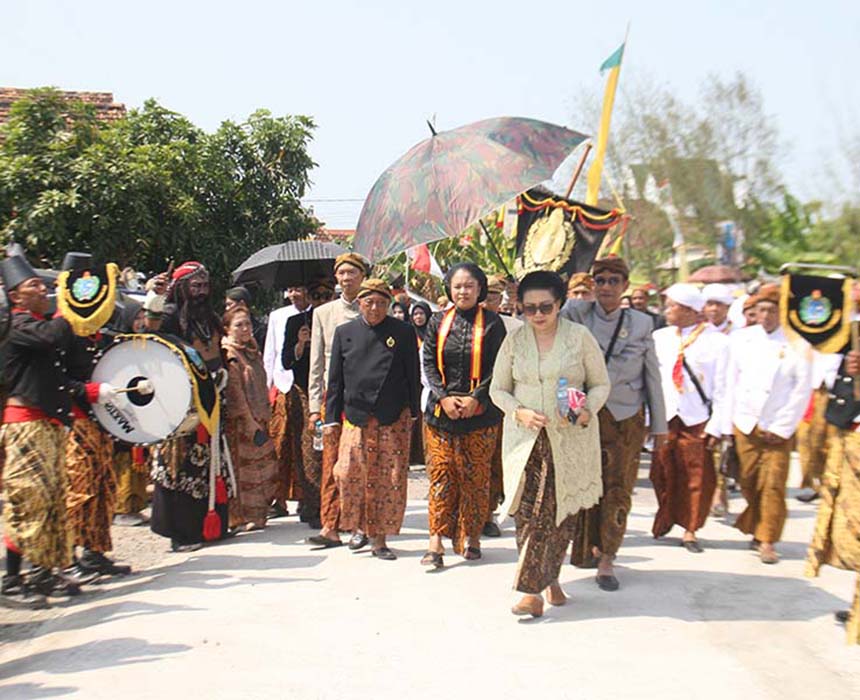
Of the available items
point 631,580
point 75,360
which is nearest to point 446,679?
point 631,580

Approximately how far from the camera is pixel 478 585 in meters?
6.26

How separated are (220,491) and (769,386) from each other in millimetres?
4208

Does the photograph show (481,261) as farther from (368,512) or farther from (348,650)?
(348,650)

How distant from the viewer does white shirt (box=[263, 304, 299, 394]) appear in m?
8.43

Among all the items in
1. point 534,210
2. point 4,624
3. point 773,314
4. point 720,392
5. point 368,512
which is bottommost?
point 4,624

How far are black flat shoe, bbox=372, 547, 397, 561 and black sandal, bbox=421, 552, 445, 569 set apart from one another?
1.05 feet

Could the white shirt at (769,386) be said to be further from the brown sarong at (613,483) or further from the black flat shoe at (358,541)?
the black flat shoe at (358,541)

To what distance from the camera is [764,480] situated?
23.0 ft

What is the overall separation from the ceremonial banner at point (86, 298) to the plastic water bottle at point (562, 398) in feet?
9.59

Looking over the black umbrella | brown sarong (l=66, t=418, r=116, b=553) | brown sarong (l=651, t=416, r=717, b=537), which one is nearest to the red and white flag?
the black umbrella

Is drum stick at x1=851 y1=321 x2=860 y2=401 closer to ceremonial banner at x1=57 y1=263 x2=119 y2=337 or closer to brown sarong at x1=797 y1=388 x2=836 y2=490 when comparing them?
brown sarong at x1=797 y1=388 x2=836 y2=490

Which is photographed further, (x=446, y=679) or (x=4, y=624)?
(x=4, y=624)

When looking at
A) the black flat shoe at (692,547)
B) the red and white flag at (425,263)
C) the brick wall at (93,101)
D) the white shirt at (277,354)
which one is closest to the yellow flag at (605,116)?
the red and white flag at (425,263)

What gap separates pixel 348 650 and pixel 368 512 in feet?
6.44
